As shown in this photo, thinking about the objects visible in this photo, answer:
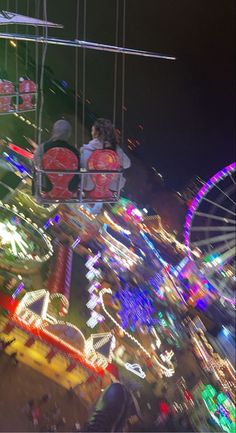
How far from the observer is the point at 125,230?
458 cm

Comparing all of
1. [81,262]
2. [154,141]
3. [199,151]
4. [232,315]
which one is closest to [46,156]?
[81,262]

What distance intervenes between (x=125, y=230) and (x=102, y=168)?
1433 mm

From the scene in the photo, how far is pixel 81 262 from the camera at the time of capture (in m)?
4.32

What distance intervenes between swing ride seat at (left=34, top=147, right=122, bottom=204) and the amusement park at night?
0.89ft

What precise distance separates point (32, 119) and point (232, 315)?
227cm

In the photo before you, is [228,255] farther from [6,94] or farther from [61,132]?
[6,94]

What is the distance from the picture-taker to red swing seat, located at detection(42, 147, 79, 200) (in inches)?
119

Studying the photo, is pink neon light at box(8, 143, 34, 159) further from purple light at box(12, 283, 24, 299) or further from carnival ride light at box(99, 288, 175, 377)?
carnival ride light at box(99, 288, 175, 377)

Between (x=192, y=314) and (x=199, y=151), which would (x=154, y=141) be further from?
(x=192, y=314)

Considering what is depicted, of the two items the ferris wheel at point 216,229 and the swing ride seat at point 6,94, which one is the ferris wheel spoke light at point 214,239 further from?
the swing ride seat at point 6,94

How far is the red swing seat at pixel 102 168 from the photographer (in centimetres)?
319

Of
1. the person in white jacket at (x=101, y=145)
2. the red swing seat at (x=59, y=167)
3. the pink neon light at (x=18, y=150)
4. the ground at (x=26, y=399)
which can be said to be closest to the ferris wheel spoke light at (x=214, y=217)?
the person in white jacket at (x=101, y=145)

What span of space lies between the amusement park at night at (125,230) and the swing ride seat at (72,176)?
0.89 feet

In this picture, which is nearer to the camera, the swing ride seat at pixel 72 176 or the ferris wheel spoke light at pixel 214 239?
the swing ride seat at pixel 72 176
